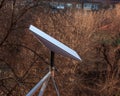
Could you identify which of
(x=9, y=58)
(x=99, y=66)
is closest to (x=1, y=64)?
Result: (x=9, y=58)

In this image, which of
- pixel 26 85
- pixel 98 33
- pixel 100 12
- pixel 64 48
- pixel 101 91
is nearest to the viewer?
pixel 64 48

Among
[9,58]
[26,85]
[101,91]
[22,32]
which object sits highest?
[22,32]

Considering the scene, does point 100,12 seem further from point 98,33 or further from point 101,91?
point 101,91

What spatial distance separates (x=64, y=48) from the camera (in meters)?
3.17

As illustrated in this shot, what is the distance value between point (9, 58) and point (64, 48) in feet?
13.1

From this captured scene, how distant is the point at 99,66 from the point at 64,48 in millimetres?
11918

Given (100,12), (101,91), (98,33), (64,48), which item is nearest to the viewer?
(64,48)

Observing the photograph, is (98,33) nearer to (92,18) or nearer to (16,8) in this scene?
(92,18)

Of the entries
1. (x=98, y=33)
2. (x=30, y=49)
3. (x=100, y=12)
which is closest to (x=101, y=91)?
(x=98, y=33)

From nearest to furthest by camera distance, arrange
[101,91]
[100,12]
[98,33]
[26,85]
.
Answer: [26,85], [101,91], [98,33], [100,12]

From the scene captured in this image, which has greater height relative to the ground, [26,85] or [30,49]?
[30,49]

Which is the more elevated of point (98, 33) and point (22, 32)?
point (22, 32)

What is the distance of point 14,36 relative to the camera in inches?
279

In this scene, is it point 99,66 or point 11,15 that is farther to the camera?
point 99,66
